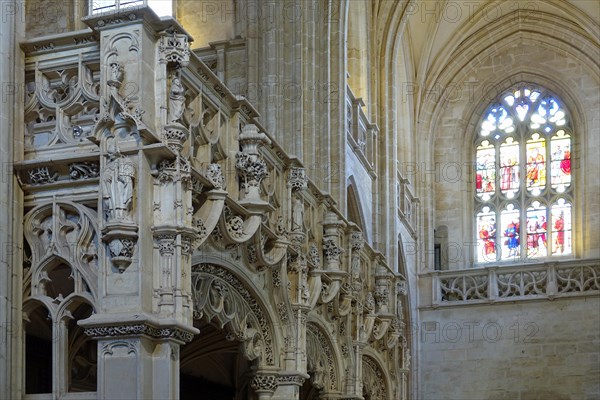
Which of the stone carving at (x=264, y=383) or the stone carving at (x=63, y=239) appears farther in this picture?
the stone carving at (x=264, y=383)

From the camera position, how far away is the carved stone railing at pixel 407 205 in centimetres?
2505

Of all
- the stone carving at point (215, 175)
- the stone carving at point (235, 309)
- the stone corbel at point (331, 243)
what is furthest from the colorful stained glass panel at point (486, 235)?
the stone carving at point (215, 175)

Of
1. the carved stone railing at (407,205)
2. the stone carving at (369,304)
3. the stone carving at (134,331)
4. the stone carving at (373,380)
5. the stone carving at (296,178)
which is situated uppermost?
the carved stone railing at (407,205)

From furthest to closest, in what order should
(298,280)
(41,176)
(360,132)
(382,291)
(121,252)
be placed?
(360,132) < (382,291) < (298,280) < (41,176) < (121,252)

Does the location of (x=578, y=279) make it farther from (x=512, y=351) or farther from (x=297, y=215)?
(x=297, y=215)

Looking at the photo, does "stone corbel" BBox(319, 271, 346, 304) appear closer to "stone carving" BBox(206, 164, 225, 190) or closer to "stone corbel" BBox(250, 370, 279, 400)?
"stone corbel" BBox(250, 370, 279, 400)

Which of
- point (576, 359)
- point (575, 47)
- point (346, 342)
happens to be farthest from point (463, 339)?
point (346, 342)

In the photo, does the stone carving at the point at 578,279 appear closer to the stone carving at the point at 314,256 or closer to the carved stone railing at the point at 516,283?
the carved stone railing at the point at 516,283

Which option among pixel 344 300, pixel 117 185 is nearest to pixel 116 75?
pixel 117 185

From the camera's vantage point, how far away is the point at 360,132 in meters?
21.4

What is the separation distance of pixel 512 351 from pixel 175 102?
17313 millimetres

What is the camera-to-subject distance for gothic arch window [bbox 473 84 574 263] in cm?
2725

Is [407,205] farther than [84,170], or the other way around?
[407,205]

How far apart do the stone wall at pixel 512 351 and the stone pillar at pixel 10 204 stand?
17.4 m
